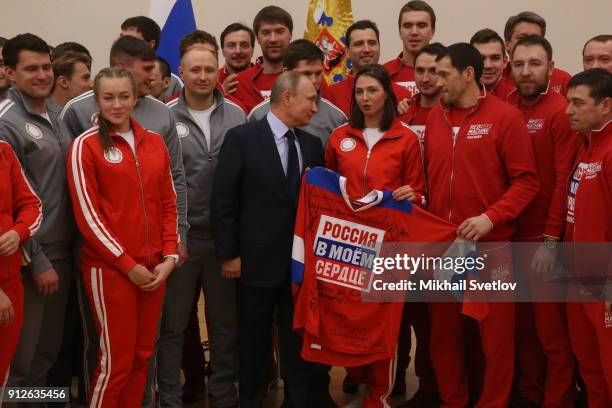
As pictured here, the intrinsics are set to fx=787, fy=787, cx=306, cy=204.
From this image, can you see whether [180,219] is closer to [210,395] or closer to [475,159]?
[210,395]

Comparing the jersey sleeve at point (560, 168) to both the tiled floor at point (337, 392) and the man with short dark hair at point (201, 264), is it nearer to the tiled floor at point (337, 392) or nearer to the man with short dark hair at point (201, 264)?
the tiled floor at point (337, 392)

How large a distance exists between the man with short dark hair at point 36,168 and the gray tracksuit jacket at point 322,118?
1040 millimetres

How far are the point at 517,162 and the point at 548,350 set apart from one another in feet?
3.08

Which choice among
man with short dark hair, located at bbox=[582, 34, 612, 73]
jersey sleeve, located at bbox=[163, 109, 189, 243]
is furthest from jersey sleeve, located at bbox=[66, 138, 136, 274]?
man with short dark hair, located at bbox=[582, 34, 612, 73]

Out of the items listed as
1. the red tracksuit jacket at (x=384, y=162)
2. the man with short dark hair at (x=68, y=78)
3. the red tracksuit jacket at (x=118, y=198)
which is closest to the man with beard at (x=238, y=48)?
the man with short dark hair at (x=68, y=78)

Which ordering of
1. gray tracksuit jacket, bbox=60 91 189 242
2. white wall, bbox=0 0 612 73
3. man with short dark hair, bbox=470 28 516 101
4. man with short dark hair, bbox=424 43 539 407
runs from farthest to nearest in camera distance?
white wall, bbox=0 0 612 73 → man with short dark hair, bbox=470 28 516 101 → man with short dark hair, bbox=424 43 539 407 → gray tracksuit jacket, bbox=60 91 189 242

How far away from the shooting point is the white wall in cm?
687

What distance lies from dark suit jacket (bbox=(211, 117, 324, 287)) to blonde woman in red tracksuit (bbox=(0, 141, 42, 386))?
82 centimetres

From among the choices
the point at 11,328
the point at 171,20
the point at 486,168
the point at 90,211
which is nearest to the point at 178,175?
the point at 90,211

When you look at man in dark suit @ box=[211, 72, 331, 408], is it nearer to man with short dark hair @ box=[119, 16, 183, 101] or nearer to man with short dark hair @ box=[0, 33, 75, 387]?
man with short dark hair @ box=[0, 33, 75, 387]

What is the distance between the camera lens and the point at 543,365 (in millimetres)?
3955

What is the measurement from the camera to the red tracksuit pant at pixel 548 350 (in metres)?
3.78

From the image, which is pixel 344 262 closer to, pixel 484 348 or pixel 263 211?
pixel 263 211
